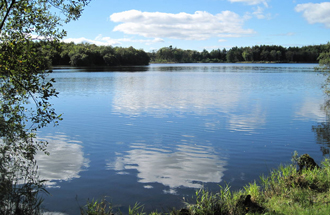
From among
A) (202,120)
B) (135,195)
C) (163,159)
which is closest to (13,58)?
(135,195)

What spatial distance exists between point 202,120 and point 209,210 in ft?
37.1

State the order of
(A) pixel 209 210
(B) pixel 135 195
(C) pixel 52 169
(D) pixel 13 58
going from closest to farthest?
1. (A) pixel 209 210
2. (D) pixel 13 58
3. (B) pixel 135 195
4. (C) pixel 52 169

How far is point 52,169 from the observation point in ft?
31.4

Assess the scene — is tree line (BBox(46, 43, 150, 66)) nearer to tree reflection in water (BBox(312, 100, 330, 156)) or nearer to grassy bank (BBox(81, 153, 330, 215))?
tree reflection in water (BBox(312, 100, 330, 156))

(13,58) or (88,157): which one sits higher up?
(13,58)

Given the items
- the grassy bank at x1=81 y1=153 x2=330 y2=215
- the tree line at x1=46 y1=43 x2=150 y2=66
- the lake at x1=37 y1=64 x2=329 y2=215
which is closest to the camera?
the grassy bank at x1=81 y1=153 x2=330 y2=215

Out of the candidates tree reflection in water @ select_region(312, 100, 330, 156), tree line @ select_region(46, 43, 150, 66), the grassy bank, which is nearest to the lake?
tree reflection in water @ select_region(312, 100, 330, 156)

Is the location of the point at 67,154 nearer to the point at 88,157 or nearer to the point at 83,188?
the point at 88,157

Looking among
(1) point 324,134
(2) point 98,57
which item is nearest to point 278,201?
(1) point 324,134

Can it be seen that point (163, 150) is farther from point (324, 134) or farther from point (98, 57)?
point (98, 57)

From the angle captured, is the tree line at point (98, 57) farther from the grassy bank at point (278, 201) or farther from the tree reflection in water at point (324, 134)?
the grassy bank at point (278, 201)

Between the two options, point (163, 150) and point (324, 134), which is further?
point (324, 134)

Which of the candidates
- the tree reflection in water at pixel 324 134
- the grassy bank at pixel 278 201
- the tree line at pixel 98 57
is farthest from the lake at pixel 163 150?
the tree line at pixel 98 57

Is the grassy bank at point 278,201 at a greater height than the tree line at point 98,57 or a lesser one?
lesser
